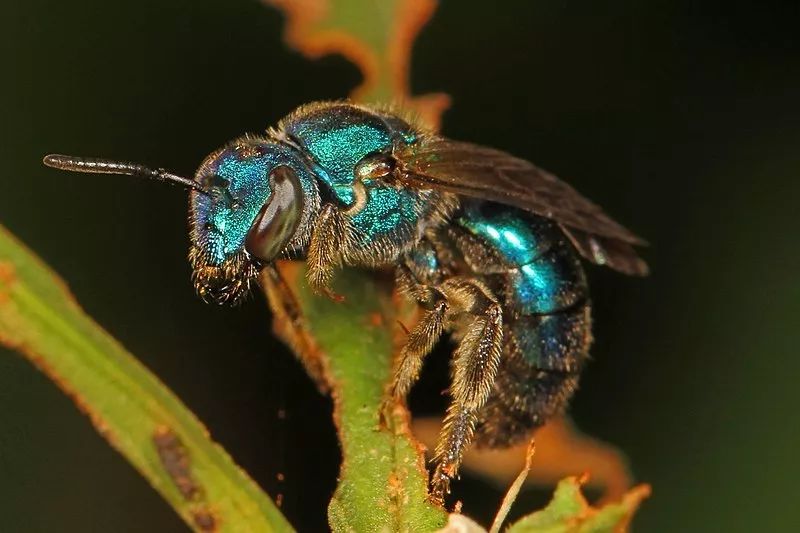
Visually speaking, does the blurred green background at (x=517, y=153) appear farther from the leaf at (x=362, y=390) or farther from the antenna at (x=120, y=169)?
the antenna at (x=120, y=169)

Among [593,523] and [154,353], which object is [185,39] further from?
[593,523]

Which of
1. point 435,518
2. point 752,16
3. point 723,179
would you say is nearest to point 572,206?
point 435,518

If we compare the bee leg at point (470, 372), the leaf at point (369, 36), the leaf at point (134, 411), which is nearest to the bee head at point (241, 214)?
the leaf at point (134, 411)

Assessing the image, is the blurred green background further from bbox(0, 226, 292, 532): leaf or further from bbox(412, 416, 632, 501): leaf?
bbox(0, 226, 292, 532): leaf

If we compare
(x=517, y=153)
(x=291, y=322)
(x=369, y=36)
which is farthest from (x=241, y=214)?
(x=517, y=153)

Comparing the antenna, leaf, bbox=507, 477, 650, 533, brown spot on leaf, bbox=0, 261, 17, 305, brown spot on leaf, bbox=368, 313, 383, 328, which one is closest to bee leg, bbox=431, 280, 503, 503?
brown spot on leaf, bbox=368, 313, 383, 328
